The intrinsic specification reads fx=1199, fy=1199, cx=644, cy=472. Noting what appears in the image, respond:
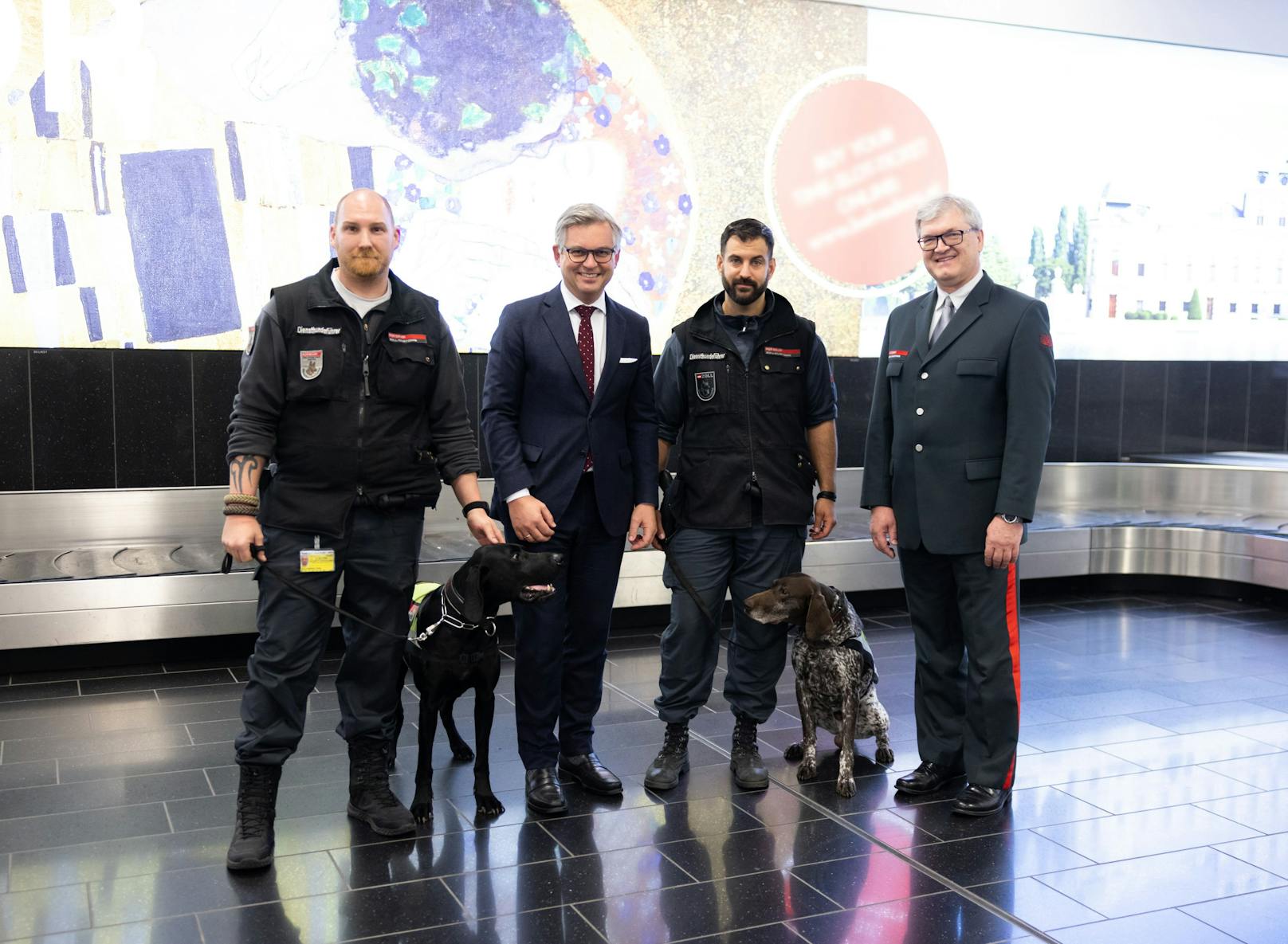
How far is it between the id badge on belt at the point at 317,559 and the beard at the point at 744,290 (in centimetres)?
140

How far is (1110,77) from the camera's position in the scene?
25.8 ft

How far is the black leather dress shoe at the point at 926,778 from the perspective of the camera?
11.8 feet

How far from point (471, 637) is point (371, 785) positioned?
502 mm

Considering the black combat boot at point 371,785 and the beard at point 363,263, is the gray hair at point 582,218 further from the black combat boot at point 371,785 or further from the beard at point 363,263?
the black combat boot at point 371,785

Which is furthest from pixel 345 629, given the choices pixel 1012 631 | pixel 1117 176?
pixel 1117 176

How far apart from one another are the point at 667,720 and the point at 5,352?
148 inches

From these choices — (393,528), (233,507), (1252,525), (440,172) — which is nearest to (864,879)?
(393,528)

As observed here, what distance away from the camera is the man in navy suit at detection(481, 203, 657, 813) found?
3.39 metres

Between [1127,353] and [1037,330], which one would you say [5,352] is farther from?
[1127,353]

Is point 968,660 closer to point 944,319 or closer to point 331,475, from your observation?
point 944,319

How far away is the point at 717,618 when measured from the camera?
371 cm

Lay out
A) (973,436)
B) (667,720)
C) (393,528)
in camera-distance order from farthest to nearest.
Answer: (667,720) < (973,436) < (393,528)

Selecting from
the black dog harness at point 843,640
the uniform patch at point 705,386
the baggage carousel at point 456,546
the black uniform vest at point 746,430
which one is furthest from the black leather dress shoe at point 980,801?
the baggage carousel at point 456,546

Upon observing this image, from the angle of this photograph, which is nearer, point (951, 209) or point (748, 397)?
point (951, 209)
